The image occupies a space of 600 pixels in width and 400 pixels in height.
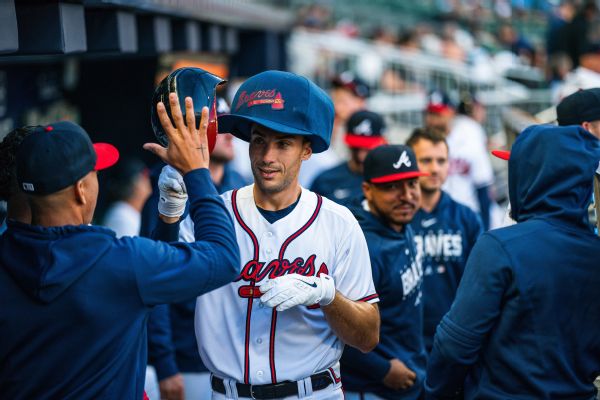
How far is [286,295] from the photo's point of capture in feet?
8.83

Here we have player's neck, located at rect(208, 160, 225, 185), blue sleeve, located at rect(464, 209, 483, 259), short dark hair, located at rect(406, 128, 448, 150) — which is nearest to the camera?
blue sleeve, located at rect(464, 209, 483, 259)

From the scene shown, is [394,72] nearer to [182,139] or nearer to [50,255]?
[182,139]

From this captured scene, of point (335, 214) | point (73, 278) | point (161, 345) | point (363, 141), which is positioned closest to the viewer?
point (73, 278)

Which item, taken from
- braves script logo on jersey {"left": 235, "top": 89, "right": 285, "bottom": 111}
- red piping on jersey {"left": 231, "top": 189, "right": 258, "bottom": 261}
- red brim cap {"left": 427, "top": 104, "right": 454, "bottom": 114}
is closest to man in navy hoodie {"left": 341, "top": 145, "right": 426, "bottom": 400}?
red piping on jersey {"left": 231, "top": 189, "right": 258, "bottom": 261}

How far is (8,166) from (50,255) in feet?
1.58

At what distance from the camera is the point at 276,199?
10.2 ft

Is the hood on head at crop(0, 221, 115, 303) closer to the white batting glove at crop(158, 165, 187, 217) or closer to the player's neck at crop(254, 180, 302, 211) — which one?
the white batting glove at crop(158, 165, 187, 217)

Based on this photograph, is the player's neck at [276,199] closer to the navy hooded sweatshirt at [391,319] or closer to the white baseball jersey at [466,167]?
the navy hooded sweatshirt at [391,319]

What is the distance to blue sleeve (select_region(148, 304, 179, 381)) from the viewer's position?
421cm

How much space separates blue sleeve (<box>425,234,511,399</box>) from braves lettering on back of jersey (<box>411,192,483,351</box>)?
56.2 inches

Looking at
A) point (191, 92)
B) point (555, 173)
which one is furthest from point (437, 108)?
point (191, 92)

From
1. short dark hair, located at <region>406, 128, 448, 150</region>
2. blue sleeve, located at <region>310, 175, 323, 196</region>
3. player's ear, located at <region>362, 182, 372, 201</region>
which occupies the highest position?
short dark hair, located at <region>406, 128, 448, 150</region>

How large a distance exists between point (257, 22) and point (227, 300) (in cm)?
740

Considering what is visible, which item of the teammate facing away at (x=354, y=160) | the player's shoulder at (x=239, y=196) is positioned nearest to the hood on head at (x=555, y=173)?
the player's shoulder at (x=239, y=196)
